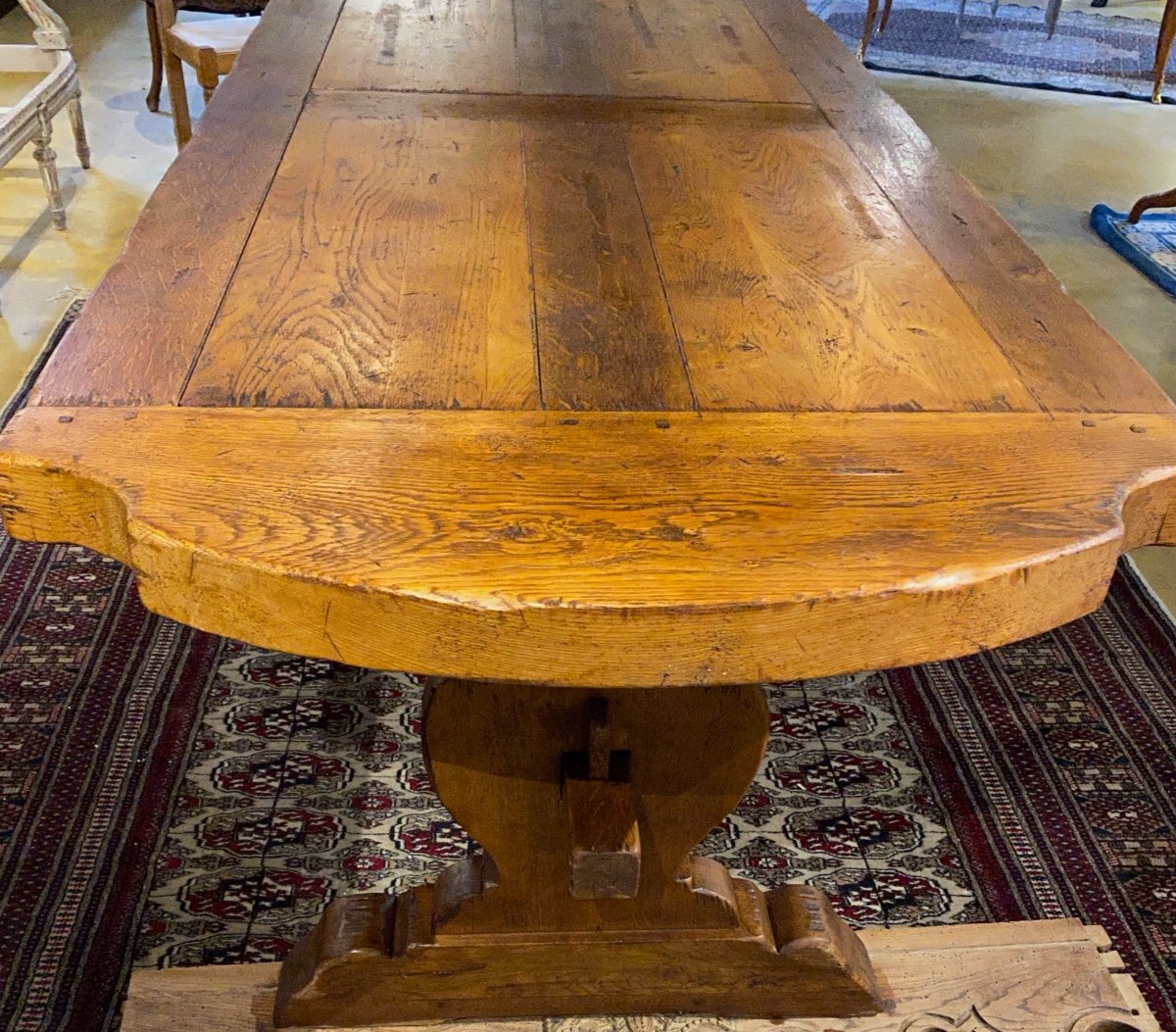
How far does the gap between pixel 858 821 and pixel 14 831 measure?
104 centimetres

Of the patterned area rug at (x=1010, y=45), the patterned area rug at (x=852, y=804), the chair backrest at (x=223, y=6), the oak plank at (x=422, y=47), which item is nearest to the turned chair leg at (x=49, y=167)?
the chair backrest at (x=223, y=6)

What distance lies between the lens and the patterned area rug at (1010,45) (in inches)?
179

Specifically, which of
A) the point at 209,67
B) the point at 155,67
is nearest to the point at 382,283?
the point at 209,67

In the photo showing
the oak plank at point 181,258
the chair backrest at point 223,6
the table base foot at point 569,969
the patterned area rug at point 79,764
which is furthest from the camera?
the chair backrest at point 223,6

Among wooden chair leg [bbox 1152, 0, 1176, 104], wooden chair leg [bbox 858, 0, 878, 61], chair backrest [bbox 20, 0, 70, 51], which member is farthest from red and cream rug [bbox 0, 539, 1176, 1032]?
wooden chair leg [bbox 858, 0, 878, 61]

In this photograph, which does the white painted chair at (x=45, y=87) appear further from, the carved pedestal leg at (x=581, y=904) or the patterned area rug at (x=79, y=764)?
the carved pedestal leg at (x=581, y=904)

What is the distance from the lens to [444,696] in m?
1.02

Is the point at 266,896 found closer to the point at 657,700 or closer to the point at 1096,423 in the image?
the point at 657,700

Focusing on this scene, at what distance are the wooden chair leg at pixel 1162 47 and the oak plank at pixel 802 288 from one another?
3222 millimetres

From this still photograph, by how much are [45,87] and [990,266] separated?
2.31m

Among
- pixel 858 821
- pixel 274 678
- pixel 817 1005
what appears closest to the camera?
pixel 817 1005

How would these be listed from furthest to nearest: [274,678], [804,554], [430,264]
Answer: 1. [274,678]
2. [430,264]
3. [804,554]

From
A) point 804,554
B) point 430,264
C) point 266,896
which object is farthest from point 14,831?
point 804,554

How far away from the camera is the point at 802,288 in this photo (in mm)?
1143
